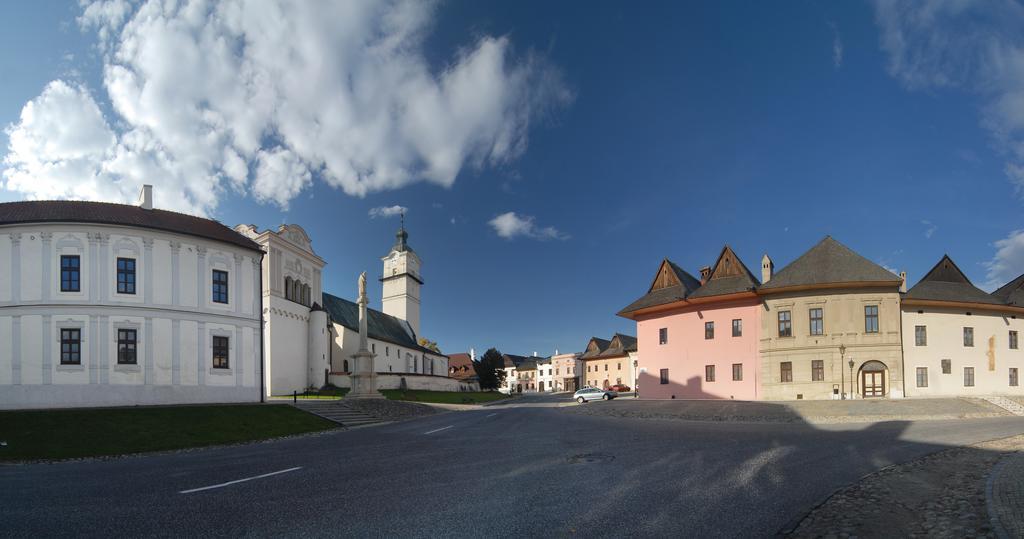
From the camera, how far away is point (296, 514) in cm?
676

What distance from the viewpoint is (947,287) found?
1303 inches

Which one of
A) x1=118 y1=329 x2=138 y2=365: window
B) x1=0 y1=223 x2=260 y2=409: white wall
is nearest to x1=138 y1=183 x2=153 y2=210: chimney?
x1=0 y1=223 x2=260 y2=409: white wall

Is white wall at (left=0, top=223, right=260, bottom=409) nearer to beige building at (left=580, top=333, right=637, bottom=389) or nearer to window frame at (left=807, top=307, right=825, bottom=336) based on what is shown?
window frame at (left=807, top=307, right=825, bottom=336)

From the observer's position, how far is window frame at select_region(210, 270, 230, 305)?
2802 cm

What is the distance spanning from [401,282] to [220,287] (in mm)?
45447

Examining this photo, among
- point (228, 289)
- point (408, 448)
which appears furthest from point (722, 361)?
point (228, 289)

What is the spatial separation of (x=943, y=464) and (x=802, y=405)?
17.4m

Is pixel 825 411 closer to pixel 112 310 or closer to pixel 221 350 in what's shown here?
pixel 221 350

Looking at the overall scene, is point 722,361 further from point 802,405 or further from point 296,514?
point 296,514

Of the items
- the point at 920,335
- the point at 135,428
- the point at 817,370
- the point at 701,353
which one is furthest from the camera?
the point at 701,353

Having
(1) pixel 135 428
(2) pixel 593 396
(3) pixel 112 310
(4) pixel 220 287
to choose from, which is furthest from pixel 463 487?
(2) pixel 593 396

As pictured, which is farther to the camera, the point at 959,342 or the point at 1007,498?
the point at 959,342

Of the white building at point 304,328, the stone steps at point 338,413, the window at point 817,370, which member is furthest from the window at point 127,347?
the window at point 817,370

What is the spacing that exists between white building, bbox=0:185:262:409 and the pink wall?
27455 mm
